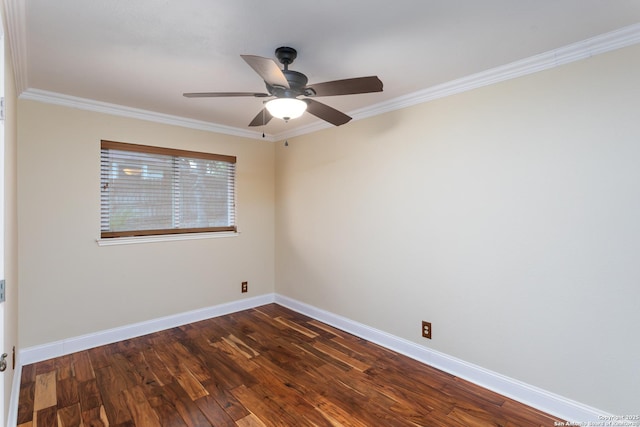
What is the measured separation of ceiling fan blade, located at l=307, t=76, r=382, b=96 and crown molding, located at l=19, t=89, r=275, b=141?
2.19 metres

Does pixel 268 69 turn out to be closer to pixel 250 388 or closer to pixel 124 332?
pixel 250 388

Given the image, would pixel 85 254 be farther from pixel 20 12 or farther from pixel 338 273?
pixel 338 273

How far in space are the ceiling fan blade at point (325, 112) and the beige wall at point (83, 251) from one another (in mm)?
2008

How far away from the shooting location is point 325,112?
2170 mm

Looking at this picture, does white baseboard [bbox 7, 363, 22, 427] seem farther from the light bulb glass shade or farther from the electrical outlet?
the electrical outlet

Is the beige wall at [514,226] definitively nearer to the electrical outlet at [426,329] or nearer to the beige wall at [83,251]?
the electrical outlet at [426,329]

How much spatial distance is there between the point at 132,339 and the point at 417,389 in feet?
8.99

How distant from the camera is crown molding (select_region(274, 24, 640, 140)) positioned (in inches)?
70.7

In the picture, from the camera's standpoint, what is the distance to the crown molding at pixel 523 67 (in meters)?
1.80

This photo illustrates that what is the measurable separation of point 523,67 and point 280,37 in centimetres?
165

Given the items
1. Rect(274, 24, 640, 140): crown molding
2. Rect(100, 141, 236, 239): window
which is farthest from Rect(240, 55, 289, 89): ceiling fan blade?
Rect(100, 141, 236, 239): window

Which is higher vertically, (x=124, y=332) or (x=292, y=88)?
(x=292, y=88)

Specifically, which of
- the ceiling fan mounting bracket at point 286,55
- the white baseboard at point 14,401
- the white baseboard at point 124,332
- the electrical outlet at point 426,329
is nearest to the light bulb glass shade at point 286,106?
the ceiling fan mounting bracket at point 286,55

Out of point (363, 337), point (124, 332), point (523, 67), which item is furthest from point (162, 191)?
point (523, 67)
